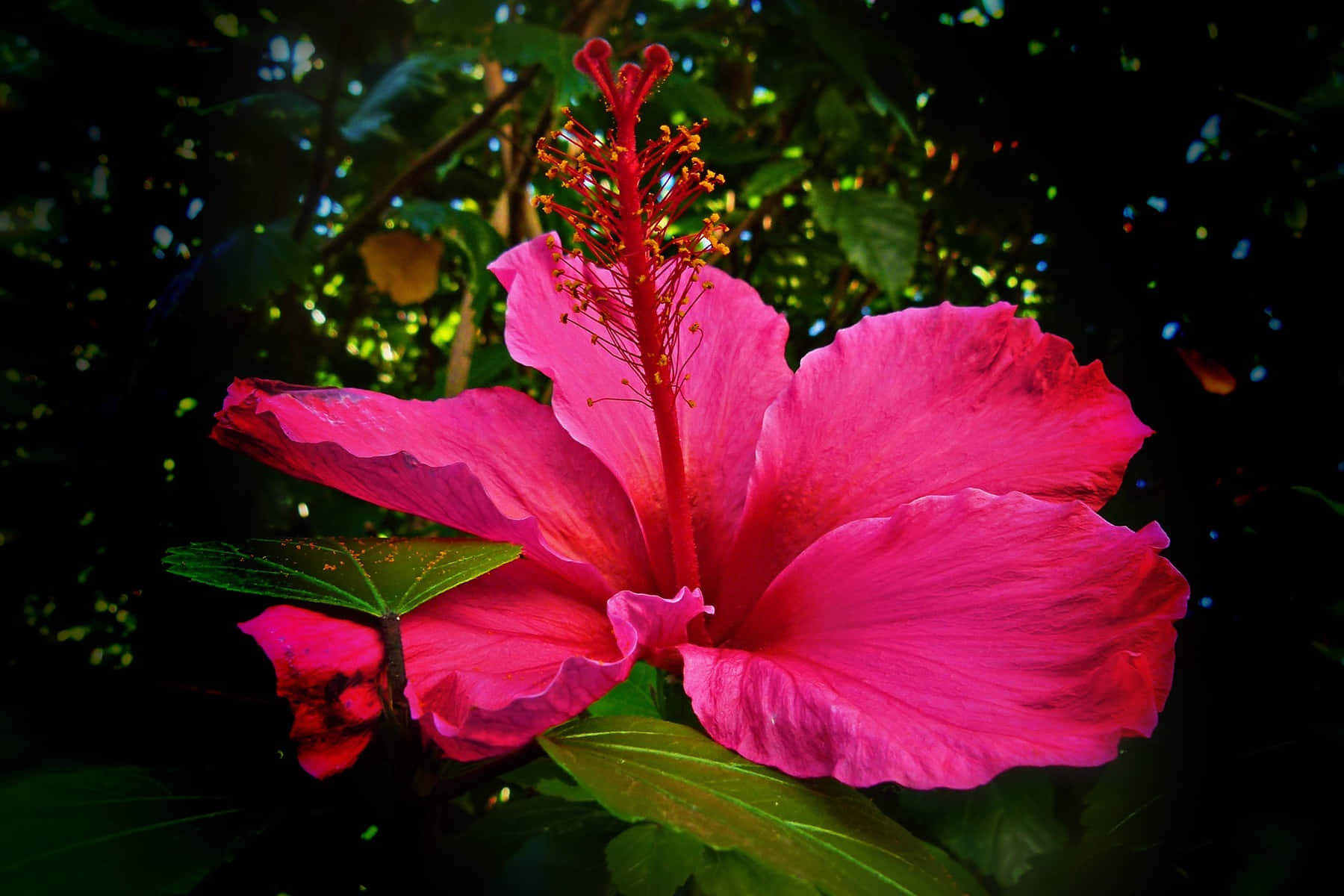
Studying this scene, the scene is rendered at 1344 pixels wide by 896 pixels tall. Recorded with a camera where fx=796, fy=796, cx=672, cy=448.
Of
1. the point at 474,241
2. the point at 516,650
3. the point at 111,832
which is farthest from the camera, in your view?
the point at 474,241

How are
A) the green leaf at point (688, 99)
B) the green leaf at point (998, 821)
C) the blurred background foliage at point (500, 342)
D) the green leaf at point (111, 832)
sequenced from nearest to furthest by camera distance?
the green leaf at point (111, 832) < the blurred background foliage at point (500, 342) < the green leaf at point (998, 821) < the green leaf at point (688, 99)

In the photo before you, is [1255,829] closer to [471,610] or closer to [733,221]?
[471,610]

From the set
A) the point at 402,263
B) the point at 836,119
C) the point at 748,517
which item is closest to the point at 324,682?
the point at 748,517

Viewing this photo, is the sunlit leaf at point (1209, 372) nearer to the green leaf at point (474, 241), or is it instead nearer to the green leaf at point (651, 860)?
the green leaf at point (651, 860)

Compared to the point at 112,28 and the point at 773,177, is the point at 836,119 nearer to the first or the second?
the point at 773,177

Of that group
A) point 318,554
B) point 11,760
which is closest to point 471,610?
point 318,554

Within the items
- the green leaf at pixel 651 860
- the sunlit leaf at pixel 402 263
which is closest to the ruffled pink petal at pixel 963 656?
the green leaf at pixel 651 860

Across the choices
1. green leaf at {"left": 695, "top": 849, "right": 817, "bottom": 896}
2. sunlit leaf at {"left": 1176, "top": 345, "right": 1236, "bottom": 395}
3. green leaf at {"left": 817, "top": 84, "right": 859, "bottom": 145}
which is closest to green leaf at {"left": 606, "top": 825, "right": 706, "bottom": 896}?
green leaf at {"left": 695, "top": 849, "right": 817, "bottom": 896}
